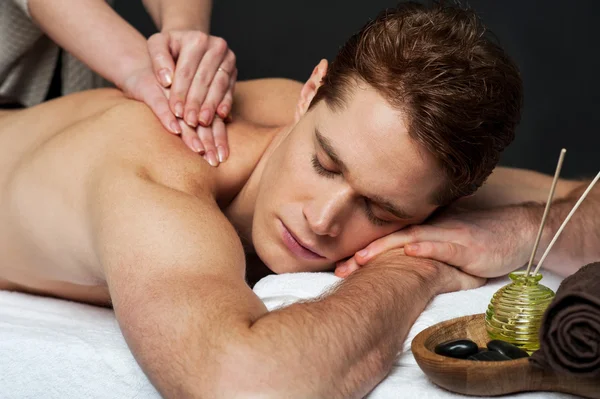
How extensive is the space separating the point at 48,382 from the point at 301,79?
5.78ft

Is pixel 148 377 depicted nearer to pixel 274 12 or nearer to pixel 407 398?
pixel 407 398

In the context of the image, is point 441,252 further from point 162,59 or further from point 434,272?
point 162,59

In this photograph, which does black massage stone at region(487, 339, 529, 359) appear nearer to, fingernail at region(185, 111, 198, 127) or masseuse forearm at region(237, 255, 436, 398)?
masseuse forearm at region(237, 255, 436, 398)

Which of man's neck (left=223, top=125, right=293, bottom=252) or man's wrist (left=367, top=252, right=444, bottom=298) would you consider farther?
man's neck (left=223, top=125, right=293, bottom=252)

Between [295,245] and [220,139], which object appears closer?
[295,245]

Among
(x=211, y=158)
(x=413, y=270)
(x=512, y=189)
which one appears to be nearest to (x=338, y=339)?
(x=413, y=270)

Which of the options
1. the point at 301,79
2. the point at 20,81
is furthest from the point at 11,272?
Result: the point at 301,79

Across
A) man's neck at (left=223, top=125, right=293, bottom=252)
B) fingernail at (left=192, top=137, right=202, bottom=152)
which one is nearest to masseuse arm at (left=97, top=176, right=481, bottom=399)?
fingernail at (left=192, top=137, right=202, bottom=152)

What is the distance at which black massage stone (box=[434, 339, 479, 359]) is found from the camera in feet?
3.92

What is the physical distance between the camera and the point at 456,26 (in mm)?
1570

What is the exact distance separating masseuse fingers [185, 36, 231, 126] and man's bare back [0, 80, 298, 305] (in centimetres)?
8

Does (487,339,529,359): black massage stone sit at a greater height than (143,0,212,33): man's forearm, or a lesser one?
lesser

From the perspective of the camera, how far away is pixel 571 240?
1827mm

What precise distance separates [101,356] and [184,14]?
100 cm
